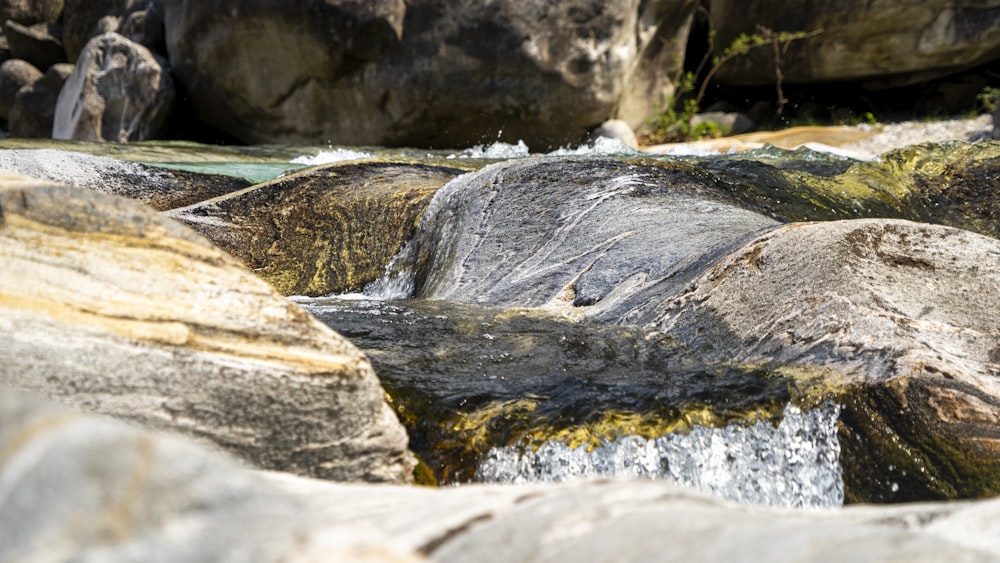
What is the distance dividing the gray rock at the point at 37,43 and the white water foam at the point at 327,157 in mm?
7242

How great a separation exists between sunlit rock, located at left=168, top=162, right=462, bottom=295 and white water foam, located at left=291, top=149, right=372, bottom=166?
2937mm

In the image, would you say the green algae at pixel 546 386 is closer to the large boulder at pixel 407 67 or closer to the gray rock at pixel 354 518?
the gray rock at pixel 354 518

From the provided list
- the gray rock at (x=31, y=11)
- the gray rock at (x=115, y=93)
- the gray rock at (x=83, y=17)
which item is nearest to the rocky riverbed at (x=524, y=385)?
the gray rock at (x=115, y=93)

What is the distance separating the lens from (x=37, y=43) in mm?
15688

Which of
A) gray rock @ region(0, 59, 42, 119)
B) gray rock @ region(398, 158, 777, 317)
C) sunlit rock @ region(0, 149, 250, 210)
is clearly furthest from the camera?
gray rock @ region(0, 59, 42, 119)

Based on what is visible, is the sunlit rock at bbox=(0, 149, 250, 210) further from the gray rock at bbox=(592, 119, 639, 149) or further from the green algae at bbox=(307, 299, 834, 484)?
the gray rock at bbox=(592, 119, 639, 149)

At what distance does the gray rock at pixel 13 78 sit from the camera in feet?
49.3

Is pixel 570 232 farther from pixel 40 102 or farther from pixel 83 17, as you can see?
pixel 83 17

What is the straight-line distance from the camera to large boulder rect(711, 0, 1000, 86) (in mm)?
14000

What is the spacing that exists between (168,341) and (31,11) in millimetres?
16021

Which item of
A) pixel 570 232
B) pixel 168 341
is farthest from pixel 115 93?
pixel 168 341

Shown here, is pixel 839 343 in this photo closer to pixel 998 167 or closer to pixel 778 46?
pixel 998 167

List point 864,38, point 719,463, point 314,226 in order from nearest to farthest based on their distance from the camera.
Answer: point 719,463 < point 314,226 < point 864,38

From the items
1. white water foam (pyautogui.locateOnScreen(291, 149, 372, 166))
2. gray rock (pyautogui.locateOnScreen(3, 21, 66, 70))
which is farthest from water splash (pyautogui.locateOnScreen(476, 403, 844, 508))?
gray rock (pyautogui.locateOnScreen(3, 21, 66, 70))
